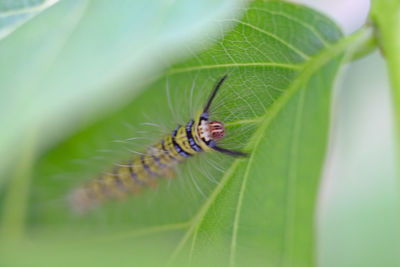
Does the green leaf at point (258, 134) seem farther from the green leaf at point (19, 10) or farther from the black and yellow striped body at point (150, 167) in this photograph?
the green leaf at point (19, 10)

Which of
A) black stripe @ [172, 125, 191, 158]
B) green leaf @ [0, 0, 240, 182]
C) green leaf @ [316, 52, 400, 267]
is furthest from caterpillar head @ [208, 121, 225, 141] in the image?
green leaf @ [316, 52, 400, 267]

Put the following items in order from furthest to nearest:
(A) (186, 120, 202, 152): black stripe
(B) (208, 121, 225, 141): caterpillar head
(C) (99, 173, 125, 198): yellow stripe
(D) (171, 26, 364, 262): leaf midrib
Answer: (C) (99, 173, 125, 198): yellow stripe → (A) (186, 120, 202, 152): black stripe → (B) (208, 121, 225, 141): caterpillar head → (D) (171, 26, 364, 262): leaf midrib

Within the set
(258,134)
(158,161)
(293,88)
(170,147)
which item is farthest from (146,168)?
(293,88)

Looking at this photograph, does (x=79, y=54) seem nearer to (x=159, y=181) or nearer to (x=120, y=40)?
(x=120, y=40)

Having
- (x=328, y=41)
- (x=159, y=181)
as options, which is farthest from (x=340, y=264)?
(x=328, y=41)

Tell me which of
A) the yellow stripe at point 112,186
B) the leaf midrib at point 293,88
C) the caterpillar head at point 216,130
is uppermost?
the yellow stripe at point 112,186

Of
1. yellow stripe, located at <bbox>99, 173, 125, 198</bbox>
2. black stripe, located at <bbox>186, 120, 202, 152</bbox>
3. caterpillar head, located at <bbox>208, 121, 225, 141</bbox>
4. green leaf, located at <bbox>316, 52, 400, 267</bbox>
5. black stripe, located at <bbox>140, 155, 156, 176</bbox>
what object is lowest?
green leaf, located at <bbox>316, 52, 400, 267</bbox>

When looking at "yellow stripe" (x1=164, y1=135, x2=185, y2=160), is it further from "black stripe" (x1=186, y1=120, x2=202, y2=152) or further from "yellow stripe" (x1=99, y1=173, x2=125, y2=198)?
"yellow stripe" (x1=99, y1=173, x2=125, y2=198)

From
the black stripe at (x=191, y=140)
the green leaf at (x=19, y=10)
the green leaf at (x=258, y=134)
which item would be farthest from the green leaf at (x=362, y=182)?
the green leaf at (x=19, y=10)

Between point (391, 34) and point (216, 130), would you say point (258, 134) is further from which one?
point (391, 34)
